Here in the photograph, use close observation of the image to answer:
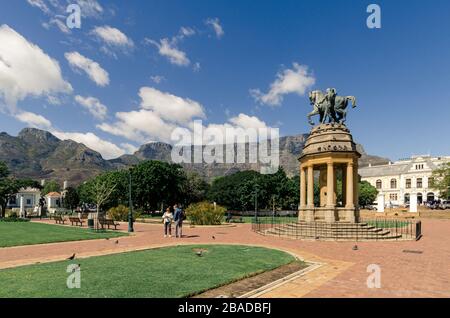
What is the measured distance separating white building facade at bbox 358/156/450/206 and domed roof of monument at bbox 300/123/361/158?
7850cm

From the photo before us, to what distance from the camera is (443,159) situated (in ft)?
315

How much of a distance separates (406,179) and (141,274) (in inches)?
4387

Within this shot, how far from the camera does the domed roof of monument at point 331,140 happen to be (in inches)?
950

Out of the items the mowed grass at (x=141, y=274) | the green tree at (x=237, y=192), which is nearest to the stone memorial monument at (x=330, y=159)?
the mowed grass at (x=141, y=274)

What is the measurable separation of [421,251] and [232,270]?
1042 cm

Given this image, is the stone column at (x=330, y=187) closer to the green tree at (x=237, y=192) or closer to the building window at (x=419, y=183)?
the green tree at (x=237, y=192)

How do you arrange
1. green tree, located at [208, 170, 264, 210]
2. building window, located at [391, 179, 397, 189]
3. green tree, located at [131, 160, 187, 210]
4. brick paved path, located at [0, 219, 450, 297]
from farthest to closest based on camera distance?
building window, located at [391, 179, 397, 189] < green tree, located at [208, 170, 264, 210] < green tree, located at [131, 160, 187, 210] < brick paved path, located at [0, 219, 450, 297]

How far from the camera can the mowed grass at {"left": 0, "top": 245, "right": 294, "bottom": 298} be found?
6988 millimetres

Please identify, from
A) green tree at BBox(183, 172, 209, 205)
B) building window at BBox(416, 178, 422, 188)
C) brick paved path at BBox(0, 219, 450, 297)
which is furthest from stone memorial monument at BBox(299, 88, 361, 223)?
building window at BBox(416, 178, 422, 188)

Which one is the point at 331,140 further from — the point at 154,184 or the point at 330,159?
the point at 154,184

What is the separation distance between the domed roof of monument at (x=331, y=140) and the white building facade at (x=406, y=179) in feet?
258

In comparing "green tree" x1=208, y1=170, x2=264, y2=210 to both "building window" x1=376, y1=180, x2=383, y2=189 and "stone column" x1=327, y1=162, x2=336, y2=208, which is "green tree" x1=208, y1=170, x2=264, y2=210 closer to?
"stone column" x1=327, y1=162, x2=336, y2=208

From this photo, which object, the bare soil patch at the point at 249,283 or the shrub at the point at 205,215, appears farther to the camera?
the shrub at the point at 205,215
